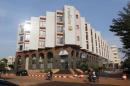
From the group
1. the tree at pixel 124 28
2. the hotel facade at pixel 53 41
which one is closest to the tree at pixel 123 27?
the tree at pixel 124 28

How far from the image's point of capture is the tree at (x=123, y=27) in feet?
141

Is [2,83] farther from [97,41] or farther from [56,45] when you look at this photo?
[97,41]

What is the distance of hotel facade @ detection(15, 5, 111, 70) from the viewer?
73.3 m

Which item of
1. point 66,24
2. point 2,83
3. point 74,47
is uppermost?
point 66,24

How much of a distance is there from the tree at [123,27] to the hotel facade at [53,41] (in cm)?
2835

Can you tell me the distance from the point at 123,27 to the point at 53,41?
111 feet

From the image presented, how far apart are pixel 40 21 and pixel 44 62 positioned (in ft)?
38.5

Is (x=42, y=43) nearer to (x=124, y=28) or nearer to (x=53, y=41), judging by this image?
(x=53, y=41)

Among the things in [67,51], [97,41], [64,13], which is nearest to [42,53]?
[67,51]

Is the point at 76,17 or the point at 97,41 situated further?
the point at 97,41

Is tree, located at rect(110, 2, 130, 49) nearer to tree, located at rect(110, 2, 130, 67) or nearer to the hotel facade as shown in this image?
tree, located at rect(110, 2, 130, 67)

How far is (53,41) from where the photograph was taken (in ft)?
246

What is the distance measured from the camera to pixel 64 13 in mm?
73812

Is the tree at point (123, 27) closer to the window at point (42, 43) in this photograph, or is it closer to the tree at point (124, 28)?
the tree at point (124, 28)
